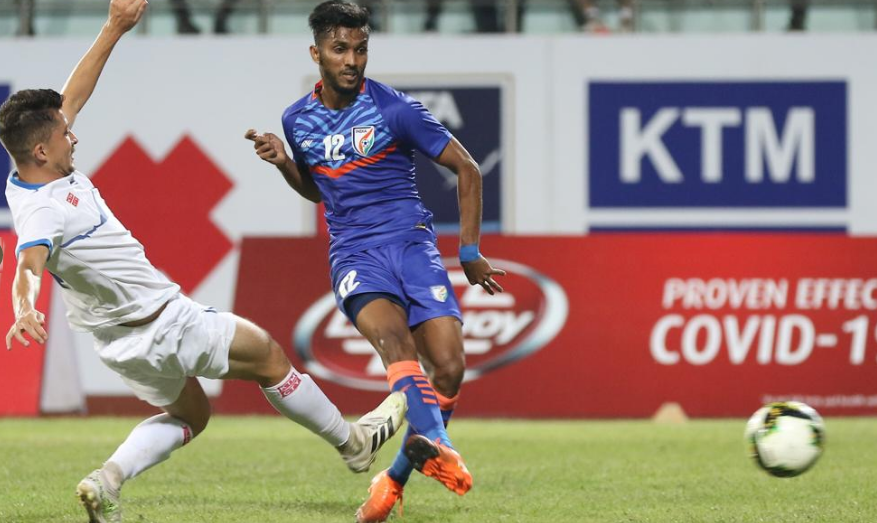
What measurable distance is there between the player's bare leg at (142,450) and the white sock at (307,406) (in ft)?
1.09

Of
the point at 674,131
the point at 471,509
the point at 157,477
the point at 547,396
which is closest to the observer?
the point at 471,509

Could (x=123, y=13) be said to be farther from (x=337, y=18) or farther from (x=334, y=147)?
(x=334, y=147)

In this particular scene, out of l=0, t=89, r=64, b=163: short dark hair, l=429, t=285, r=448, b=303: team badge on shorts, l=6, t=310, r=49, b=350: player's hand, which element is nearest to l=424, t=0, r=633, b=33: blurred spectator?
l=429, t=285, r=448, b=303: team badge on shorts

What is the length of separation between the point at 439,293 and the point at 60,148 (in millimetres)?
1770

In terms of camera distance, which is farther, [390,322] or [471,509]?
[471,509]

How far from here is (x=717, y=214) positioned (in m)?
15.3

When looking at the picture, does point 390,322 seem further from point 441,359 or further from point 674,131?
point 674,131

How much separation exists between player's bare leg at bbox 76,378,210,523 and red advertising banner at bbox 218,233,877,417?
6402mm

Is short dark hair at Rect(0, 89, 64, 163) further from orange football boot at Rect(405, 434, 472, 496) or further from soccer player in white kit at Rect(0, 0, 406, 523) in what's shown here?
orange football boot at Rect(405, 434, 472, 496)

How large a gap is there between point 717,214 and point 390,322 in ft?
32.7

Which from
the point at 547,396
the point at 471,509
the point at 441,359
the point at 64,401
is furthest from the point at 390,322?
the point at 64,401

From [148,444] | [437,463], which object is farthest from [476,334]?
[437,463]

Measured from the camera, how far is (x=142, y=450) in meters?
5.70

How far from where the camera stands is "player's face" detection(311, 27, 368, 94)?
6.14 m
